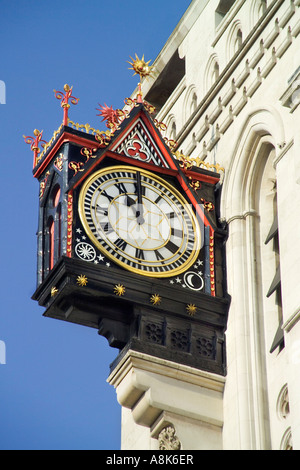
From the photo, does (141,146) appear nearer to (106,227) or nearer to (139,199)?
(139,199)

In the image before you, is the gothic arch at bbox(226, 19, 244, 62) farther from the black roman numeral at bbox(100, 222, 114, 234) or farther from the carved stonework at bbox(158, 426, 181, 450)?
the carved stonework at bbox(158, 426, 181, 450)

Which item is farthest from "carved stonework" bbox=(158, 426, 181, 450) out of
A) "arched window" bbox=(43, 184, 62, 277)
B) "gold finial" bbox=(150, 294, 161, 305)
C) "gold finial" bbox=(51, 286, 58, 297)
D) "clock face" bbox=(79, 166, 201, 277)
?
"arched window" bbox=(43, 184, 62, 277)

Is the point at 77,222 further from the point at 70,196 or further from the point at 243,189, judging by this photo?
the point at 243,189

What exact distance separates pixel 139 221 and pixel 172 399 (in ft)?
8.90

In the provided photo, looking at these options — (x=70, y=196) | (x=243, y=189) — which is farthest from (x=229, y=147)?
(x=70, y=196)

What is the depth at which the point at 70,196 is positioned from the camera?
2544 cm

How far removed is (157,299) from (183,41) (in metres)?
7.21

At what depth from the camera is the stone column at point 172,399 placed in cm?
2472

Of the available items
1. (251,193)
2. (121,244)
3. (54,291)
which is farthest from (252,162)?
(54,291)

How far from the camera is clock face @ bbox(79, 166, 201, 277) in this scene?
25312 mm

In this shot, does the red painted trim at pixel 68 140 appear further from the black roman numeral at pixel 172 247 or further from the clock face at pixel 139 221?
the black roman numeral at pixel 172 247

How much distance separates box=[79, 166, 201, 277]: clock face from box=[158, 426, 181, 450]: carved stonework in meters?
2.19

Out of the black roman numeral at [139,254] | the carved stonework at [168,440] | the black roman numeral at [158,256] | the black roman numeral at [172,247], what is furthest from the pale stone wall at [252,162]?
the black roman numeral at [139,254]

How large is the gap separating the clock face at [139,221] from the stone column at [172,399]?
1366mm
